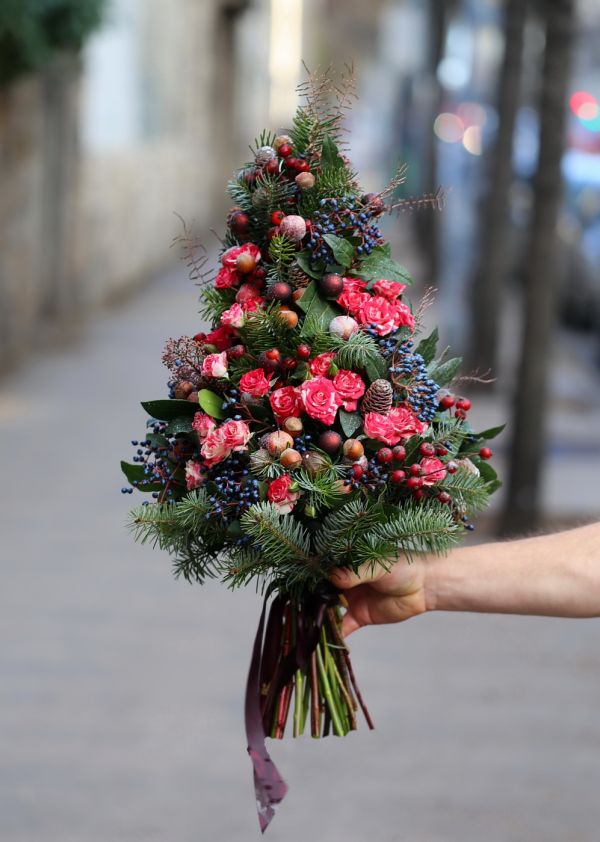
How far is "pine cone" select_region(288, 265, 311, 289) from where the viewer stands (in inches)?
107

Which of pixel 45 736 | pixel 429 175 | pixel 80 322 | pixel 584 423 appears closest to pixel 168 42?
pixel 429 175

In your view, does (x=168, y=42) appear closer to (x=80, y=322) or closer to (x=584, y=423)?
(x=80, y=322)

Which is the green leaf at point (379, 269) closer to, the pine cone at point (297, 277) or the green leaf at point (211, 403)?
the pine cone at point (297, 277)

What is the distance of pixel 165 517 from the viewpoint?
8.96 ft

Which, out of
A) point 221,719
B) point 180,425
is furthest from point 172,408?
point 221,719

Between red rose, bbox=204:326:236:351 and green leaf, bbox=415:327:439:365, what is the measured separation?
0.37 m

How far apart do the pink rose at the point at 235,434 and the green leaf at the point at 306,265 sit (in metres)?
0.32

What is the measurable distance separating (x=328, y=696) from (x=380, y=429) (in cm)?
65

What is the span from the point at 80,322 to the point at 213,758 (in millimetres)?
10525

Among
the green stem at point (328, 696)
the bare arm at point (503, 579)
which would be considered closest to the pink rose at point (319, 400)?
the bare arm at point (503, 579)

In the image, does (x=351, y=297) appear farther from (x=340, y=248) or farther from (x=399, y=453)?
(x=399, y=453)

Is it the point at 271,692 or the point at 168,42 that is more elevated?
the point at 168,42

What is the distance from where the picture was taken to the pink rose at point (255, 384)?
8.67ft

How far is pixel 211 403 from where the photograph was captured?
105 inches
